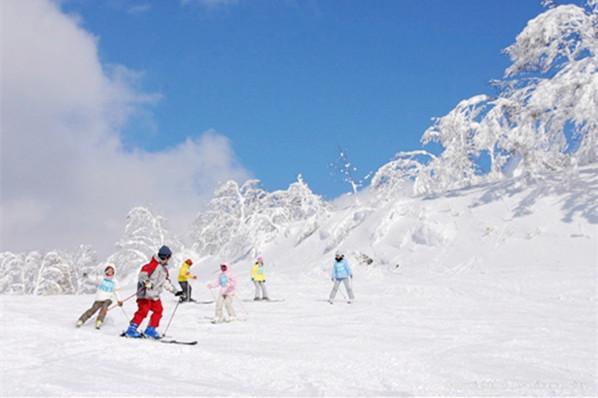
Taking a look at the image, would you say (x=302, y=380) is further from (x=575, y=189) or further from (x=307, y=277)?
(x=575, y=189)

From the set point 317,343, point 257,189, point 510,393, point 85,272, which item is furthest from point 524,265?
point 85,272

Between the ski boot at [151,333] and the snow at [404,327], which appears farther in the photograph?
the ski boot at [151,333]

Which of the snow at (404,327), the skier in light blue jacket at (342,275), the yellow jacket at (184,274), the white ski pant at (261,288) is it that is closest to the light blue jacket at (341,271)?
the skier in light blue jacket at (342,275)

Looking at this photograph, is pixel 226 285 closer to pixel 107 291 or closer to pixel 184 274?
pixel 107 291

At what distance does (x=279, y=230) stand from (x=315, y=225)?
13.7 ft

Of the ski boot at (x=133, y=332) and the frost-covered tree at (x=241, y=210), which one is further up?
the frost-covered tree at (x=241, y=210)

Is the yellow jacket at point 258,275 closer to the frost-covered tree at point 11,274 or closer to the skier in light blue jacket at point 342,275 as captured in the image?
the skier in light blue jacket at point 342,275

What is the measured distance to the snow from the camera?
591 cm

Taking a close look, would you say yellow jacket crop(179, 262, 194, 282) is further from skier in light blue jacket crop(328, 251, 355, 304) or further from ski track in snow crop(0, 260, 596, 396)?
skier in light blue jacket crop(328, 251, 355, 304)

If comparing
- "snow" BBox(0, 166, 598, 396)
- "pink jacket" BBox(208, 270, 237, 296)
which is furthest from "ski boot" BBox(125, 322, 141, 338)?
"pink jacket" BBox(208, 270, 237, 296)

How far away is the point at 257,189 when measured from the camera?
161 ft

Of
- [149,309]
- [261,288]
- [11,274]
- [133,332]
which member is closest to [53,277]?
[11,274]

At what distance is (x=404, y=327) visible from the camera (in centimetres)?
1126

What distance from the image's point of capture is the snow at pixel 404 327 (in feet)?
19.4
